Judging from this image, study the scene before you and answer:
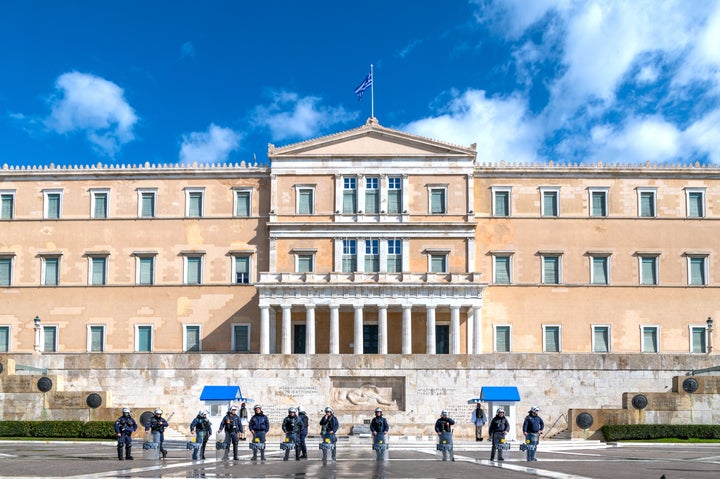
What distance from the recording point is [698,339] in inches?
2315

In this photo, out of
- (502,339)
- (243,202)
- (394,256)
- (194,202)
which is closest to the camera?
(394,256)

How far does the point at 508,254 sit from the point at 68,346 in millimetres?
26146

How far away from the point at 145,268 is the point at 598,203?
2705 centimetres

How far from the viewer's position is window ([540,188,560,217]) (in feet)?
198

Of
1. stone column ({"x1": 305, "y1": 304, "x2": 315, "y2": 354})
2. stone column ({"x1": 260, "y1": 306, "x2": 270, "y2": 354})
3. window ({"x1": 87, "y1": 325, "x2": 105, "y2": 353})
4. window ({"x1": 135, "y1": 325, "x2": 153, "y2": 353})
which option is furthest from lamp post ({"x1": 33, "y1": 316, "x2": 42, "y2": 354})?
stone column ({"x1": 305, "y1": 304, "x2": 315, "y2": 354})

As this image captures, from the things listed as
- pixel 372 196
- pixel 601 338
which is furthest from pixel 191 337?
pixel 601 338

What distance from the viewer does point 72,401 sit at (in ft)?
136

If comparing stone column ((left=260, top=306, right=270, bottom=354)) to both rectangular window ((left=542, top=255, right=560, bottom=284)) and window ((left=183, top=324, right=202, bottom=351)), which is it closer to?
window ((left=183, top=324, right=202, bottom=351))

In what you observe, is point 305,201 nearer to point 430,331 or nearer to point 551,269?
point 430,331

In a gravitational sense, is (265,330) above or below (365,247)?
below

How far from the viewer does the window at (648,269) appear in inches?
2349

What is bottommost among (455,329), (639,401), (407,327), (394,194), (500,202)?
(639,401)

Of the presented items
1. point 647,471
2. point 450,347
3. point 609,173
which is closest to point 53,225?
point 450,347

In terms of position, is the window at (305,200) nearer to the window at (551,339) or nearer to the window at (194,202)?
the window at (194,202)
